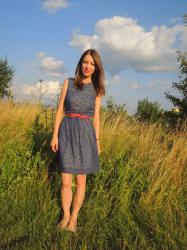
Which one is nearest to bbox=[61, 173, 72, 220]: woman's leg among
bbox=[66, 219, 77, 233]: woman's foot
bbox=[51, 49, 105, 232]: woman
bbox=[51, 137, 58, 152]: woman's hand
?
bbox=[51, 49, 105, 232]: woman

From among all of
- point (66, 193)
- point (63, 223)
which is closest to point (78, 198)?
point (66, 193)

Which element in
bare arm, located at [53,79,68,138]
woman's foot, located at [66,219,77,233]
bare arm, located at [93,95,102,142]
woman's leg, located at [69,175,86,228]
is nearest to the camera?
woman's foot, located at [66,219,77,233]

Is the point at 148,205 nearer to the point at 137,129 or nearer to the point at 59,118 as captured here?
the point at 59,118

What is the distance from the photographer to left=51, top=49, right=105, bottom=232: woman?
15.1 ft

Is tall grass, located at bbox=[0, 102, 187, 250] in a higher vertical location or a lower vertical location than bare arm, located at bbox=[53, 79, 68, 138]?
lower

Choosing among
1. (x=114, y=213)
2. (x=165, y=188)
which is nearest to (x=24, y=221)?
(x=114, y=213)

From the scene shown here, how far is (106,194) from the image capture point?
499cm

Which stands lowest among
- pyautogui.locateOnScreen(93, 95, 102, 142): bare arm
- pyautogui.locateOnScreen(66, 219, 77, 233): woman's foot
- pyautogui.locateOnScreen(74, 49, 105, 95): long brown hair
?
pyautogui.locateOnScreen(66, 219, 77, 233): woman's foot

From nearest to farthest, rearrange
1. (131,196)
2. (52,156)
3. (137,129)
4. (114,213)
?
1. (114,213)
2. (131,196)
3. (52,156)
4. (137,129)

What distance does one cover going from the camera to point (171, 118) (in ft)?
55.6

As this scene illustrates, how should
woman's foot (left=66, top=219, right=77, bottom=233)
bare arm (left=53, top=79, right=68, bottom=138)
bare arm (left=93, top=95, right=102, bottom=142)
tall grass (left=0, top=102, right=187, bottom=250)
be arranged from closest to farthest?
tall grass (left=0, top=102, right=187, bottom=250) → woman's foot (left=66, top=219, right=77, bottom=233) → bare arm (left=53, top=79, right=68, bottom=138) → bare arm (left=93, top=95, right=102, bottom=142)

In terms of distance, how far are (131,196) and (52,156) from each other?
1333mm

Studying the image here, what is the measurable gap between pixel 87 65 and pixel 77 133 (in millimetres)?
826

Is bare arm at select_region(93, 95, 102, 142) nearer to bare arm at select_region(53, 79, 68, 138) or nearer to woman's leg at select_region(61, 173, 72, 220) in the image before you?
bare arm at select_region(53, 79, 68, 138)
